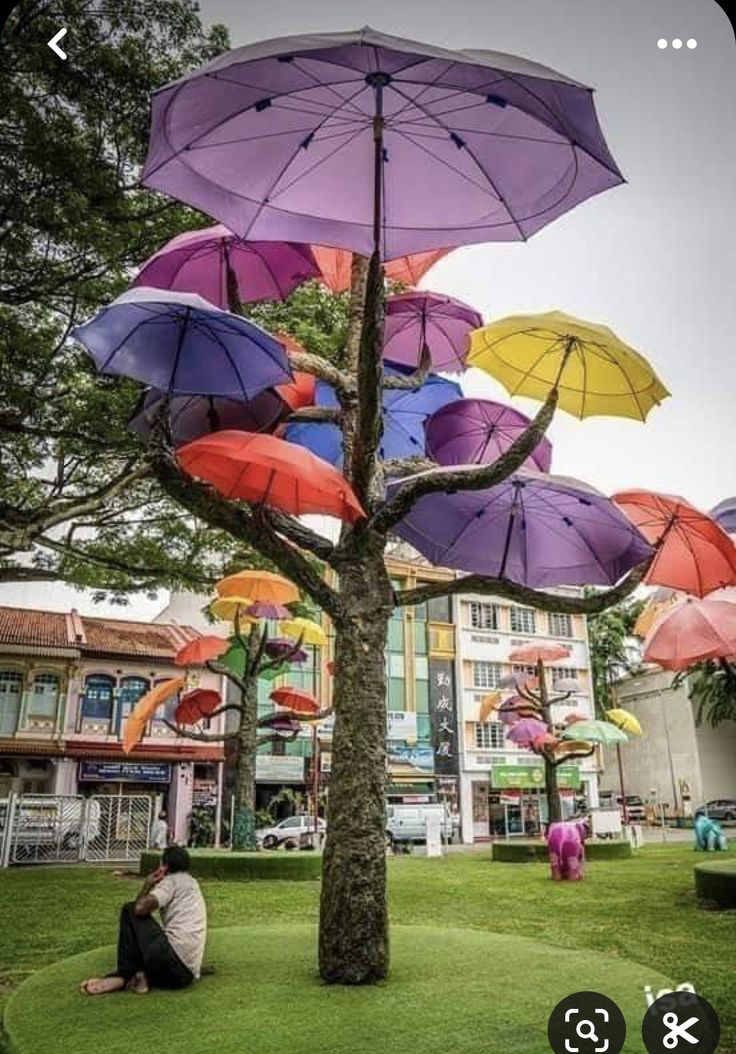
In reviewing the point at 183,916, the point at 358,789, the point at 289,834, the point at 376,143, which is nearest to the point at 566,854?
the point at 358,789

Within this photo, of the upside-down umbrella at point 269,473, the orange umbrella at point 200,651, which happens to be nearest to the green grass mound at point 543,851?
the orange umbrella at point 200,651

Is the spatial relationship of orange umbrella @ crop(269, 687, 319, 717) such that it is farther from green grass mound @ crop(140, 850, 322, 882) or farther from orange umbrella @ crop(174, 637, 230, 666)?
green grass mound @ crop(140, 850, 322, 882)

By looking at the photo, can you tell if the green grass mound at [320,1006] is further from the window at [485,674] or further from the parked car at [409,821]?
the window at [485,674]

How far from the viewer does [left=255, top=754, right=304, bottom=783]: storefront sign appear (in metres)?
28.9

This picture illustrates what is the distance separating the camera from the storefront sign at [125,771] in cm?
2444

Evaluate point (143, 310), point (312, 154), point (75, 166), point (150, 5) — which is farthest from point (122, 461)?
point (312, 154)

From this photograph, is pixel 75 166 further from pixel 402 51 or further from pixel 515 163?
pixel 402 51

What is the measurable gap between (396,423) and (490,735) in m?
29.0

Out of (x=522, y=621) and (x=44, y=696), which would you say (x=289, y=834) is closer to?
(x=44, y=696)

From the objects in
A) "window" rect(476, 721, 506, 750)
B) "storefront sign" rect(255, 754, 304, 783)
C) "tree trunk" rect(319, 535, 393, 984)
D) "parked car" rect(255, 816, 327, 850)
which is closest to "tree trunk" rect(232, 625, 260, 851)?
"tree trunk" rect(319, 535, 393, 984)

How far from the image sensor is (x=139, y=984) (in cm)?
416

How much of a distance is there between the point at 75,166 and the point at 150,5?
154 cm

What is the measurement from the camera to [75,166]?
720 centimetres

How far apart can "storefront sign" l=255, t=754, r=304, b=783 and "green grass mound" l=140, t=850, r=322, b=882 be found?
17.3 metres
